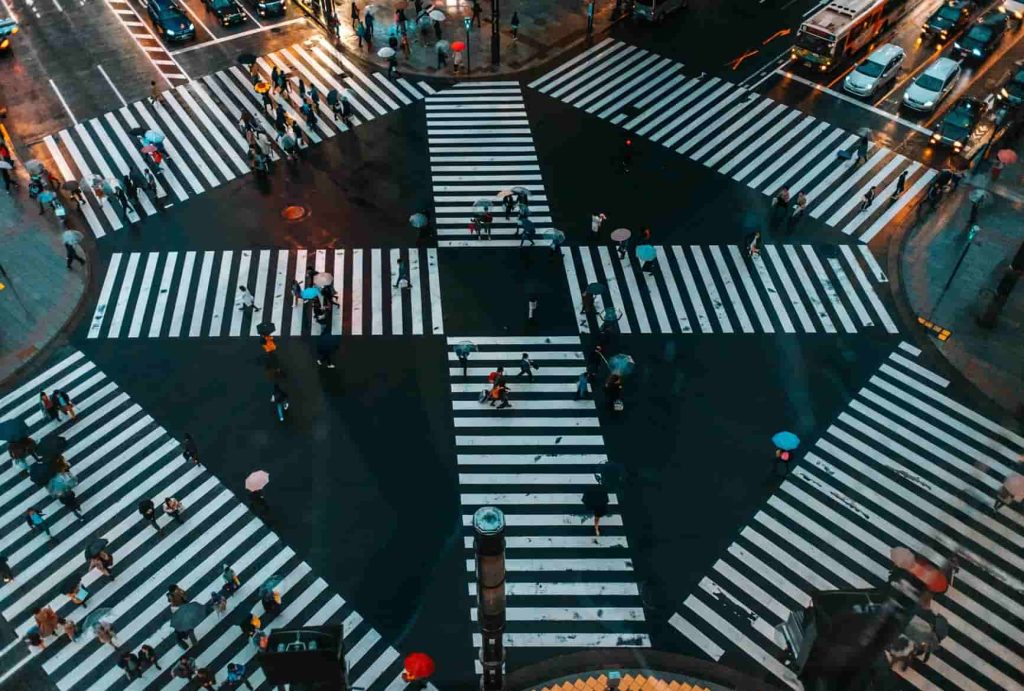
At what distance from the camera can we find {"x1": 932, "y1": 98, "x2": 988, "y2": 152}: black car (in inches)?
1633

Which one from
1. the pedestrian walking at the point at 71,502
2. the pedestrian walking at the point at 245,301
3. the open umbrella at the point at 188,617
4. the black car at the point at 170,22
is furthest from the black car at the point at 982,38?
the pedestrian walking at the point at 71,502

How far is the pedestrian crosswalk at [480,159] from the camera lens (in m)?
38.1

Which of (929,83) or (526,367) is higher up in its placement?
(929,83)

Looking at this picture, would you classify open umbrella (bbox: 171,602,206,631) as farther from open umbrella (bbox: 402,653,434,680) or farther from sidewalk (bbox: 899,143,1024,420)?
sidewalk (bbox: 899,143,1024,420)

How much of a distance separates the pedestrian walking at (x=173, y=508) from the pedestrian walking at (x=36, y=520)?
12.2 ft

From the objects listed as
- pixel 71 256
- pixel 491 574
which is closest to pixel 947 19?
pixel 491 574

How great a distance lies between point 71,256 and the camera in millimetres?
35688

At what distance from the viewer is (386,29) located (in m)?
49.8

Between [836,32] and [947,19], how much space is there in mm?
8694

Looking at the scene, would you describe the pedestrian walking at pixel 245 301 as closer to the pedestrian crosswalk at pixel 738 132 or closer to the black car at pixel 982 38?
the pedestrian crosswalk at pixel 738 132

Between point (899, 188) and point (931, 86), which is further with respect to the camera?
point (931, 86)

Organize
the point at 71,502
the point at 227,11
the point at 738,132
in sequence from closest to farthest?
the point at 71,502
the point at 738,132
the point at 227,11

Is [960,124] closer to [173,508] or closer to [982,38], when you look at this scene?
[982,38]

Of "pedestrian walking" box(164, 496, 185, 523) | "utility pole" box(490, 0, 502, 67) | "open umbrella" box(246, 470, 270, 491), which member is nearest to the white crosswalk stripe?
"utility pole" box(490, 0, 502, 67)
